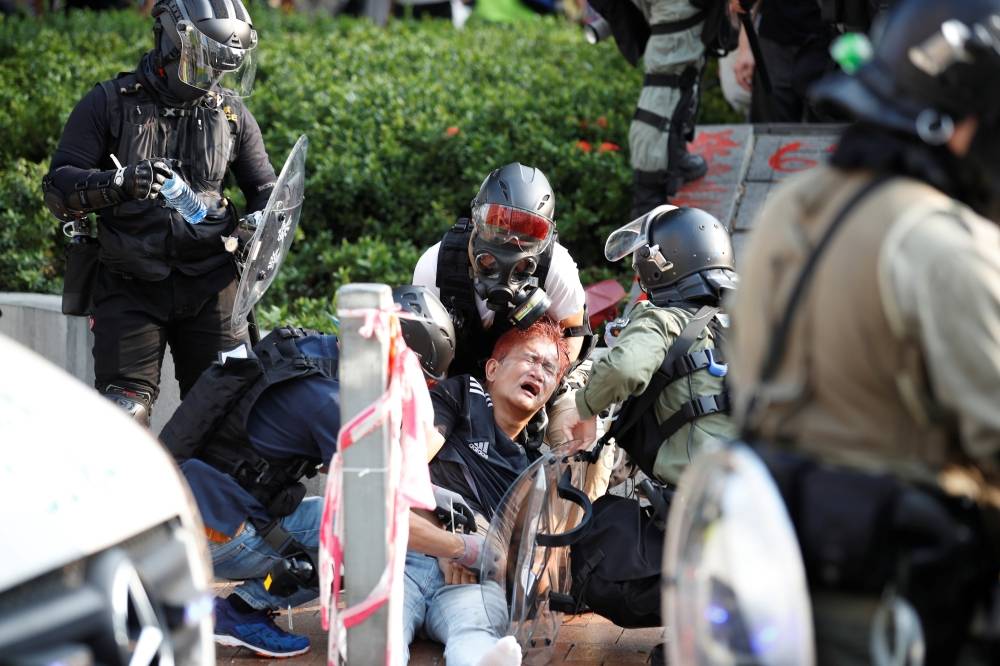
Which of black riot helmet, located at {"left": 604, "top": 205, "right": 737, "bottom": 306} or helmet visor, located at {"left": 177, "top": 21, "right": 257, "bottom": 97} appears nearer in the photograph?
black riot helmet, located at {"left": 604, "top": 205, "right": 737, "bottom": 306}

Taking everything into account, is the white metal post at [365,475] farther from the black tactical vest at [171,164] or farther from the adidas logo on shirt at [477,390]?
the black tactical vest at [171,164]

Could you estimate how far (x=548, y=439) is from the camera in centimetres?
579

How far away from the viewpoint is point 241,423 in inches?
192

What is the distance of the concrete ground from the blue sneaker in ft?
0.13

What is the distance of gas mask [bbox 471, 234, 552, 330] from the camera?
227 inches

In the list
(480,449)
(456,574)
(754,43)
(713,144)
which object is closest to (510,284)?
(480,449)

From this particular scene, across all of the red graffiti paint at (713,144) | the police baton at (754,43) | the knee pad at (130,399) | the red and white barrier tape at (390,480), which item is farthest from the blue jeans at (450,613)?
the red graffiti paint at (713,144)

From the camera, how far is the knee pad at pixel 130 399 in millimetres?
5970

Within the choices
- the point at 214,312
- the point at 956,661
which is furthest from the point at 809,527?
the point at 214,312

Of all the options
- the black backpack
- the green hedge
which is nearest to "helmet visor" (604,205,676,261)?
the black backpack

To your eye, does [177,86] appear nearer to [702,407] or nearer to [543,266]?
[543,266]

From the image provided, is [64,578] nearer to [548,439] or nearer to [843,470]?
[843,470]

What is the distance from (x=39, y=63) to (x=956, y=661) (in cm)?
910

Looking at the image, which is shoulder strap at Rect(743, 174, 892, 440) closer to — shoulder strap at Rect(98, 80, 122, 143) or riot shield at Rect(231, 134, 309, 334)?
riot shield at Rect(231, 134, 309, 334)
